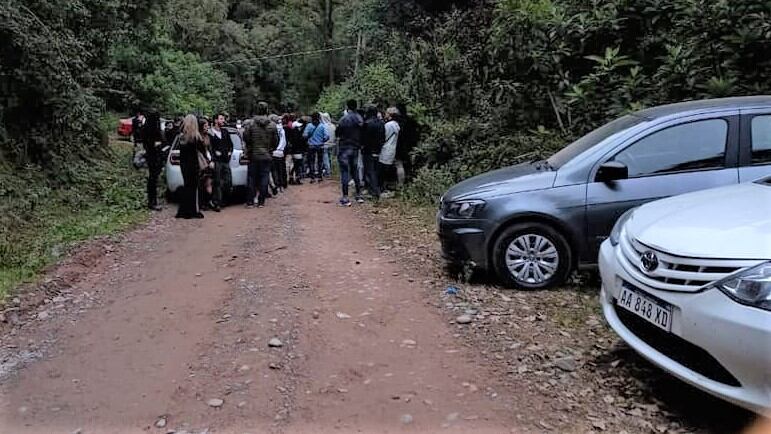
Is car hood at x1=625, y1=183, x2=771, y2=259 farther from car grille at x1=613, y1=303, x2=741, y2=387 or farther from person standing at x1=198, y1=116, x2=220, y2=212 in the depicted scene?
person standing at x1=198, y1=116, x2=220, y2=212

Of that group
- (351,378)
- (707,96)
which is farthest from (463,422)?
(707,96)

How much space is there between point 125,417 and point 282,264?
3921 mm

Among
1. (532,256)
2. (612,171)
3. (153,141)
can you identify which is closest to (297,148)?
(153,141)

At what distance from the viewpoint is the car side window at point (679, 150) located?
6102 millimetres

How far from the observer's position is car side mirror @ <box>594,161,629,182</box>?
6234mm

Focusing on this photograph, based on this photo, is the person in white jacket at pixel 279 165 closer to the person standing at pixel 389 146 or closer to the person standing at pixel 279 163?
the person standing at pixel 279 163

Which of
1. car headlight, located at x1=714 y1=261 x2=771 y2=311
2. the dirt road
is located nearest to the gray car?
the dirt road

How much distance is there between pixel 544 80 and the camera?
485 inches

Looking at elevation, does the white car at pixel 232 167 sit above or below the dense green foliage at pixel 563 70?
below

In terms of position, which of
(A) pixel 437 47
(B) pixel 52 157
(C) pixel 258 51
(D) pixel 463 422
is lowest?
(D) pixel 463 422

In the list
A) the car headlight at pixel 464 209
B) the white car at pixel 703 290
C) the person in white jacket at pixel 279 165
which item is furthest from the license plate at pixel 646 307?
the person in white jacket at pixel 279 165

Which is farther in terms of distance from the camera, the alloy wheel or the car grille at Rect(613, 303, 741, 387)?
the alloy wheel

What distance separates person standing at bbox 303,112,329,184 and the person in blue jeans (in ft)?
14.6

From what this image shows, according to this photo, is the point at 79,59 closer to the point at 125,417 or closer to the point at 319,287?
the point at 319,287
